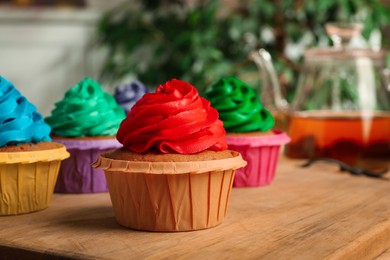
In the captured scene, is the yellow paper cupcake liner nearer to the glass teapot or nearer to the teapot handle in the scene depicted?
the glass teapot

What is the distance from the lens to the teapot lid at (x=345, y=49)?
179cm

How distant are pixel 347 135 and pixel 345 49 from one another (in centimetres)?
25

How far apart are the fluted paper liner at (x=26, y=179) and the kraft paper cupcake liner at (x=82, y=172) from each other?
0.15 metres

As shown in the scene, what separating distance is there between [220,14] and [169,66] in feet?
2.05

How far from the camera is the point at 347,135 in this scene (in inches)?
67.2

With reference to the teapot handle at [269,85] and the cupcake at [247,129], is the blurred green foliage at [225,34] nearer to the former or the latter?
the teapot handle at [269,85]

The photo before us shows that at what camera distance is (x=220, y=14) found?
3889 mm

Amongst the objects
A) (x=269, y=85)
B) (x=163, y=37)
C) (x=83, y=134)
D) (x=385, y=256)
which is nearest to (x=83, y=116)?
(x=83, y=134)

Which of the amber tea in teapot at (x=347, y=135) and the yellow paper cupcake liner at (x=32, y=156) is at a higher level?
the yellow paper cupcake liner at (x=32, y=156)

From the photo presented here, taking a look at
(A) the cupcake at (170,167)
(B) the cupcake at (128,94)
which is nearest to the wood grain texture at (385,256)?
(A) the cupcake at (170,167)

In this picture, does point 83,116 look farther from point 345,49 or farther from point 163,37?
point 163,37

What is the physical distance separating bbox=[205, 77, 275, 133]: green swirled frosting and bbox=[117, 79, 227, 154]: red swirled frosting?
303mm

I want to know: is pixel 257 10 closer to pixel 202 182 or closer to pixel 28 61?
pixel 28 61

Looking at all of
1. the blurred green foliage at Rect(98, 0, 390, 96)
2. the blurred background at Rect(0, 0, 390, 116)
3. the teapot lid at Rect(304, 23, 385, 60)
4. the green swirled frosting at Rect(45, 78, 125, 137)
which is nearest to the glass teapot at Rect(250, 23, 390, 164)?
the teapot lid at Rect(304, 23, 385, 60)
